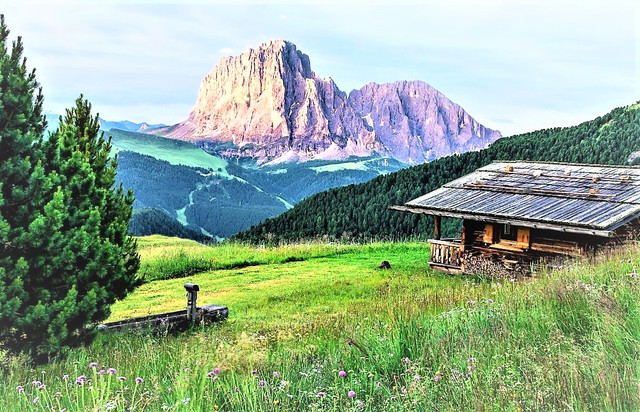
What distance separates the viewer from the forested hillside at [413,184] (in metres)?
43.4

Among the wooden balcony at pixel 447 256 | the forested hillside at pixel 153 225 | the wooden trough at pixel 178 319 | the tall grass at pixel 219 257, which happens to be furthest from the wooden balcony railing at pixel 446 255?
the forested hillside at pixel 153 225

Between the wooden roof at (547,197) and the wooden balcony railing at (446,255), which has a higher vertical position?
the wooden roof at (547,197)

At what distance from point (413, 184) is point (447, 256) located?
29.1 meters

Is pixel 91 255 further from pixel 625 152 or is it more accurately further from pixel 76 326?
pixel 625 152

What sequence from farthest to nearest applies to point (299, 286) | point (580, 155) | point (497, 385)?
point (580, 155) → point (299, 286) → point (497, 385)

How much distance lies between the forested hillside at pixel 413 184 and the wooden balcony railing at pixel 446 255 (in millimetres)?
18663

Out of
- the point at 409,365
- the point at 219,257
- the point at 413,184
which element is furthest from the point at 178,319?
the point at 413,184

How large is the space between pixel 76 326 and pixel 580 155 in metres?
46.8

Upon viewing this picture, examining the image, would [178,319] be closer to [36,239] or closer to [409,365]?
[36,239]

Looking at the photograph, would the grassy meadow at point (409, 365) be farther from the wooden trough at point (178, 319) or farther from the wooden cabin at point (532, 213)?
the wooden cabin at point (532, 213)

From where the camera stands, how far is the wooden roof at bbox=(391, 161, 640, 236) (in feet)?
53.6

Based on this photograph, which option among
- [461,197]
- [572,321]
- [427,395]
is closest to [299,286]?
[461,197]

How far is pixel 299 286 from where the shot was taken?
697 inches

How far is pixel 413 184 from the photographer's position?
49438 millimetres
